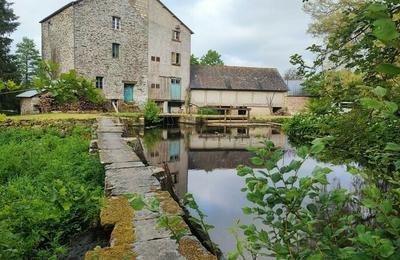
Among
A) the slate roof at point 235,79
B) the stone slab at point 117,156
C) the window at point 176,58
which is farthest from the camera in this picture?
the slate roof at point 235,79

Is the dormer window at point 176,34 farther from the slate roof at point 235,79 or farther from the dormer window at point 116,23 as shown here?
the dormer window at point 116,23

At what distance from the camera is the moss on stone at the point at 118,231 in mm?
2110

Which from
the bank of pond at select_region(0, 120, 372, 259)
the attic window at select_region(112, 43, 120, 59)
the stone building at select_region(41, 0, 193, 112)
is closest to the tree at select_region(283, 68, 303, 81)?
the bank of pond at select_region(0, 120, 372, 259)

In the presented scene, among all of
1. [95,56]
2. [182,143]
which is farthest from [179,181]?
[95,56]

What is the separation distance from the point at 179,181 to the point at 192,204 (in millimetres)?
7782

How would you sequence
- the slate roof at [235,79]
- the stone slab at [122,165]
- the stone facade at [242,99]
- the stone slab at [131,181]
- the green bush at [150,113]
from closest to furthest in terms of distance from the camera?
the stone slab at [131,181] → the stone slab at [122,165] → the green bush at [150,113] → the stone facade at [242,99] → the slate roof at [235,79]

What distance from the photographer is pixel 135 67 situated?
27.5 metres

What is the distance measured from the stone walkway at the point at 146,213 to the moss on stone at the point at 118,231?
3cm

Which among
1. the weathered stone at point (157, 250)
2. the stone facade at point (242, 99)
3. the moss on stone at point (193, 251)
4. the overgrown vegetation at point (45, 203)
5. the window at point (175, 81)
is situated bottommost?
the overgrown vegetation at point (45, 203)

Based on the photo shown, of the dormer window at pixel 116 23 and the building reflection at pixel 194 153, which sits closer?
the building reflection at pixel 194 153

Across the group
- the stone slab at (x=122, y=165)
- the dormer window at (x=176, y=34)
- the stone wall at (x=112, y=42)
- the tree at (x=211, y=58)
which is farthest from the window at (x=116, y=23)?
the tree at (x=211, y=58)

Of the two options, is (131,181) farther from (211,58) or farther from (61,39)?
(211,58)

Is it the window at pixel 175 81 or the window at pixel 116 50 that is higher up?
the window at pixel 116 50

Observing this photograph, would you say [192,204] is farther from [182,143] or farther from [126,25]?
[126,25]
